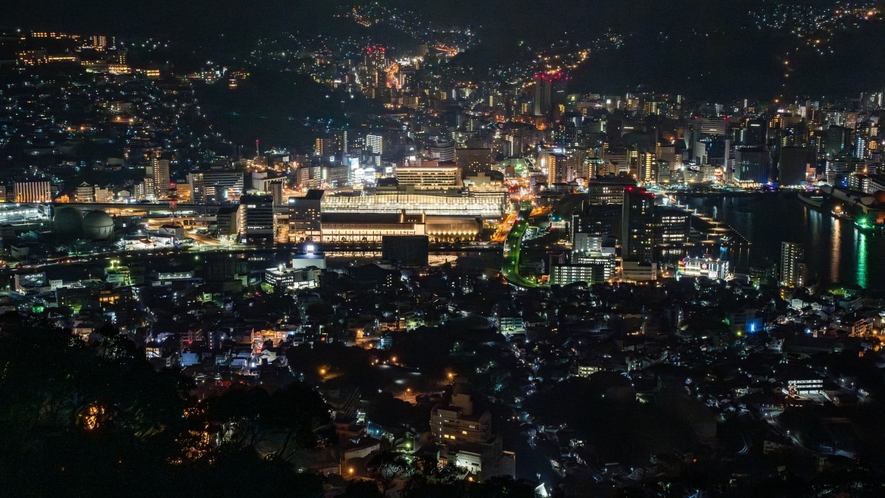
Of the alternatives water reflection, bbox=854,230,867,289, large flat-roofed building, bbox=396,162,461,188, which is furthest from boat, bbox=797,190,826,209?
large flat-roofed building, bbox=396,162,461,188

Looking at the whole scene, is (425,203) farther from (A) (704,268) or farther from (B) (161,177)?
(A) (704,268)

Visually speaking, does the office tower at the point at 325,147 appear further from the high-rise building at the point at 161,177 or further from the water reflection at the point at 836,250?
the water reflection at the point at 836,250

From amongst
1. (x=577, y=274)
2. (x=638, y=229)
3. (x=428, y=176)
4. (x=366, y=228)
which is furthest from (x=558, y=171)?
(x=577, y=274)

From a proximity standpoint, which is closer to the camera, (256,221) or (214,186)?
(256,221)

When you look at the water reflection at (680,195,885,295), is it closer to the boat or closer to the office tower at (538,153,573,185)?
the boat

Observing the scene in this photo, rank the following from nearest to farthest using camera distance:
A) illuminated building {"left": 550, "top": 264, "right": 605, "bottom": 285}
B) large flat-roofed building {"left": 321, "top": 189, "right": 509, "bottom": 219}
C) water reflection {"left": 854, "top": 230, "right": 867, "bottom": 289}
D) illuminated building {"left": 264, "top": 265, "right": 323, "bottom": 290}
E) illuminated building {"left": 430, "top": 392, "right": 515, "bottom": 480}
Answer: illuminated building {"left": 430, "top": 392, "right": 515, "bottom": 480} → illuminated building {"left": 264, "top": 265, "right": 323, "bottom": 290} → illuminated building {"left": 550, "top": 264, "right": 605, "bottom": 285} → water reflection {"left": 854, "top": 230, "right": 867, "bottom": 289} → large flat-roofed building {"left": 321, "top": 189, "right": 509, "bottom": 219}

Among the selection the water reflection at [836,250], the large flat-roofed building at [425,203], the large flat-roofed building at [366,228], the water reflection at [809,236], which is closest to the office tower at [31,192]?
the large flat-roofed building at [425,203]

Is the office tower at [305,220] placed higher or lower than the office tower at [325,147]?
lower
